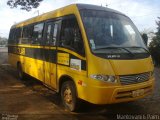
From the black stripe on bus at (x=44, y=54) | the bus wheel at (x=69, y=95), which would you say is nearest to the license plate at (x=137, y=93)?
the black stripe on bus at (x=44, y=54)

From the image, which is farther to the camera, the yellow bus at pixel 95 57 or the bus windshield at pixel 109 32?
the bus windshield at pixel 109 32

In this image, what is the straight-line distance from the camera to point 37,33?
10.5 m

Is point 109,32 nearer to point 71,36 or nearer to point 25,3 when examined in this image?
point 71,36

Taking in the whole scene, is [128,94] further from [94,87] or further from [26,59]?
[26,59]

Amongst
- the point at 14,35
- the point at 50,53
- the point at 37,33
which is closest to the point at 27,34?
the point at 37,33

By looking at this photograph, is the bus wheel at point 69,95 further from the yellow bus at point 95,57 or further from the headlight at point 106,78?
the headlight at point 106,78

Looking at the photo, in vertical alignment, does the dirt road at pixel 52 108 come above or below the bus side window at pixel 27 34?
below

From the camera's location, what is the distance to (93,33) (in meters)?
7.05

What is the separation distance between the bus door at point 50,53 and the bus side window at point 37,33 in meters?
0.64

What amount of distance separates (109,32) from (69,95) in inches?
82.6

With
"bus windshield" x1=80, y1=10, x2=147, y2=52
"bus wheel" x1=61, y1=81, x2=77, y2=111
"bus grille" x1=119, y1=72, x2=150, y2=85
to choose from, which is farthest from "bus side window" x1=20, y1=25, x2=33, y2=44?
"bus grille" x1=119, y1=72, x2=150, y2=85

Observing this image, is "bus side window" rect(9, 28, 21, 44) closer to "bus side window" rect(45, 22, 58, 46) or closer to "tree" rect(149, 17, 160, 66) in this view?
"bus side window" rect(45, 22, 58, 46)

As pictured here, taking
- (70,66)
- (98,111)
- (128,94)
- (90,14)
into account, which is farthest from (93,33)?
(98,111)

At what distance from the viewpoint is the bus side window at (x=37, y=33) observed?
33.1ft
